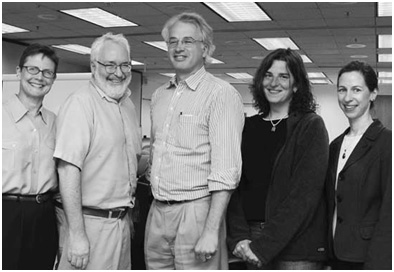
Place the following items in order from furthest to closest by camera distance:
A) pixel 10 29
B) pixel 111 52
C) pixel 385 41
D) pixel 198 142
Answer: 1. pixel 385 41
2. pixel 10 29
3. pixel 111 52
4. pixel 198 142

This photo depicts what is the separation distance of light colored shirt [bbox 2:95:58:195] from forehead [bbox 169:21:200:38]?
0.73 metres

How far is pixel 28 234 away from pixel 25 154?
1.14 feet

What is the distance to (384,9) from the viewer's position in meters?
7.07

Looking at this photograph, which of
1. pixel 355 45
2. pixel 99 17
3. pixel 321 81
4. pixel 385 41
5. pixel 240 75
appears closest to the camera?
pixel 99 17

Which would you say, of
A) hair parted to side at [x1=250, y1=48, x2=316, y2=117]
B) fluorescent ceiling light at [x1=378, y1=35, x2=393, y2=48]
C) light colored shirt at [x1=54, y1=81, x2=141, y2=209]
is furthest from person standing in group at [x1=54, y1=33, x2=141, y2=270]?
fluorescent ceiling light at [x1=378, y1=35, x2=393, y2=48]

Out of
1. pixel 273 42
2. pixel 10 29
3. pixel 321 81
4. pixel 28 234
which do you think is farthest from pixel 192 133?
pixel 321 81

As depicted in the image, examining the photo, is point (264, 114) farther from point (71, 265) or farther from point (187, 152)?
point (71, 265)

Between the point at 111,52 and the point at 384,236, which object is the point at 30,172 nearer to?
the point at 111,52

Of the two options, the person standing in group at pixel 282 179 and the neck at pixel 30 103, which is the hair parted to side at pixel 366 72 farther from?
the neck at pixel 30 103

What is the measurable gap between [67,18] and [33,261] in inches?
242

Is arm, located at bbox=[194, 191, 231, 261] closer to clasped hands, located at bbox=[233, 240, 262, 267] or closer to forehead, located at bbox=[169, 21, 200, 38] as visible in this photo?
clasped hands, located at bbox=[233, 240, 262, 267]

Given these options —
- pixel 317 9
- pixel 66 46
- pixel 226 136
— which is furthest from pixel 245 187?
pixel 66 46

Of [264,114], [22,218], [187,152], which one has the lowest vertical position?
[22,218]

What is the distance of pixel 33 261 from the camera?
2271 millimetres
